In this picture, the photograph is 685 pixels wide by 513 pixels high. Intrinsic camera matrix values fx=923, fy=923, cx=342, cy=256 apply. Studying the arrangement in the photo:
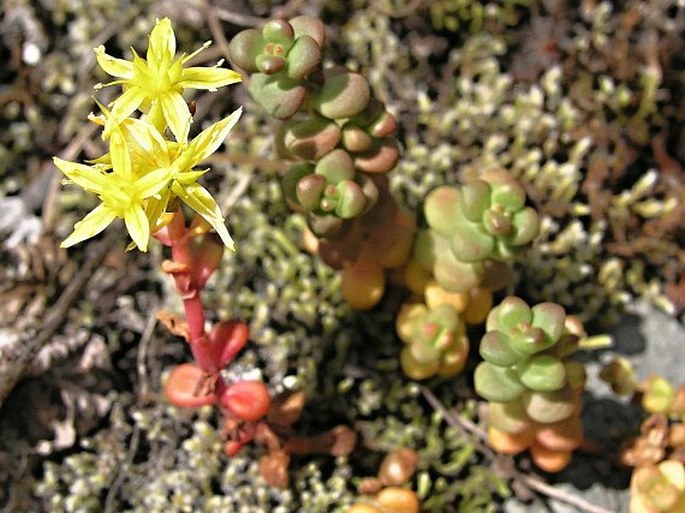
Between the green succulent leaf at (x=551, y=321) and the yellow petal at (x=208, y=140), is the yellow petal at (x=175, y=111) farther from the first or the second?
the green succulent leaf at (x=551, y=321)

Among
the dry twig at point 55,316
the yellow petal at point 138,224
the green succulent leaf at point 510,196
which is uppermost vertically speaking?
the yellow petal at point 138,224

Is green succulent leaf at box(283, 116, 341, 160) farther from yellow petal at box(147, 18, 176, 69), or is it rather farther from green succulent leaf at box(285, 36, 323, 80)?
yellow petal at box(147, 18, 176, 69)

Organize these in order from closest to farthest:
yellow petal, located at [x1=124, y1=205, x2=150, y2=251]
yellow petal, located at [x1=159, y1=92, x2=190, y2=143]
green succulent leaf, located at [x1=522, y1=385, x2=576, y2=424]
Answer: yellow petal, located at [x1=124, y1=205, x2=150, y2=251], yellow petal, located at [x1=159, y1=92, x2=190, y2=143], green succulent leaf, located at [x1=522, y1=385, x2=576, y2=424]

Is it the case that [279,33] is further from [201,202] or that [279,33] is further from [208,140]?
[201,202]

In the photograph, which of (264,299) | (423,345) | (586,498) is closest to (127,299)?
(264,299)

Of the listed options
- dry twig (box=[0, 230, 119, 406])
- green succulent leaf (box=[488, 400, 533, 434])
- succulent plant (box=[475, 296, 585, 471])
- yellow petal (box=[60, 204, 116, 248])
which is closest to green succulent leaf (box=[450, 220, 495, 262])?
succulent plant (box=[475, 296, 585, 471])

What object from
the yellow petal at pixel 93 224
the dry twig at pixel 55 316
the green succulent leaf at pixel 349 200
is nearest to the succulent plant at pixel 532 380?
the green succulent leaf at pixel 349 200

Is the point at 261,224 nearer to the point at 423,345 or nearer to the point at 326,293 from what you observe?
the point at 326,293

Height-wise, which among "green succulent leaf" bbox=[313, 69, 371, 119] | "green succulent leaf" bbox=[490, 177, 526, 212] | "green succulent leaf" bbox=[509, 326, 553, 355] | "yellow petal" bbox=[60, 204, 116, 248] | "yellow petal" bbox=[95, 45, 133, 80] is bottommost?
"green succulent leaf" bbox=[509, 326, 553, 355]
